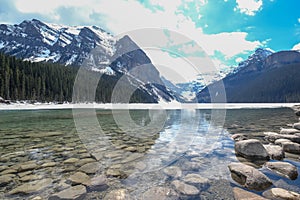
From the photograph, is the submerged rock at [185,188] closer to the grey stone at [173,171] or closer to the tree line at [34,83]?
Answer: the grey stone at [173,171]

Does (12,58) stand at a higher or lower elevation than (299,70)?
lower

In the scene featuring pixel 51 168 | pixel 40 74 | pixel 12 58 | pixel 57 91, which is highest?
pixel 12 58

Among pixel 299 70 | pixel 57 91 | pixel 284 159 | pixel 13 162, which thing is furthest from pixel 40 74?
pixel 299 70

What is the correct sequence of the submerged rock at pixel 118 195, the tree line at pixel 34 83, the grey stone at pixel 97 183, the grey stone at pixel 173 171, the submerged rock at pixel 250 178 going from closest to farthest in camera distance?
1. the submerged rock at pixel 118 195
2. the grey stone at pixel 97 183
3. the submerged rock at pixel 250 178
4. the grey stone at pixel 173 171
5. the tree line at pixel 34 83

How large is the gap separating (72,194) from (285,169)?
6.87 metres

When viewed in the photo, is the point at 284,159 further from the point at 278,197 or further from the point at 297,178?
the point at 278,197

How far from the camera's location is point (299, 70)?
180m

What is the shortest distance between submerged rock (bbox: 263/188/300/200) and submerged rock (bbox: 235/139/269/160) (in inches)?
125

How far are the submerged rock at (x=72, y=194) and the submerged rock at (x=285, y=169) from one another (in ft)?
20.9

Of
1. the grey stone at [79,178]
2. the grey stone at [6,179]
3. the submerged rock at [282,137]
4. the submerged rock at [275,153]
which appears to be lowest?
the grey stone at [6,179]

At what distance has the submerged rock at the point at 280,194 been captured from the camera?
4.59 meters

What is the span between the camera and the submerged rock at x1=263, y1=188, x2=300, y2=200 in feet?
15.1

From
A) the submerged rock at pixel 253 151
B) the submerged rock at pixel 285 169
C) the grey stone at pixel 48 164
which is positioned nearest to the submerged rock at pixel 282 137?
the submerged rock at pixel 253 151

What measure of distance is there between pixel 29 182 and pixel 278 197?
6847mm
